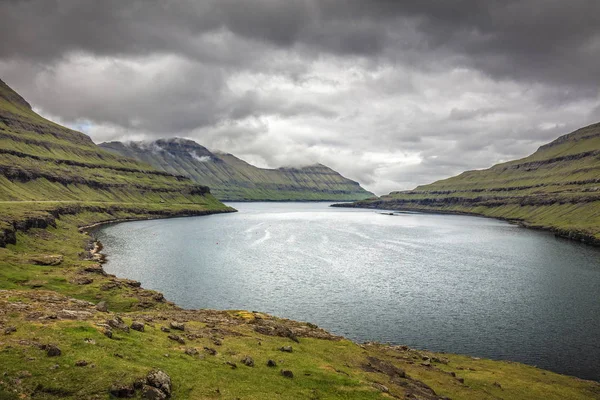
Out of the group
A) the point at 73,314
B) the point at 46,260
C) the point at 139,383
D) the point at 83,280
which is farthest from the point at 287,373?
the point at 46,260

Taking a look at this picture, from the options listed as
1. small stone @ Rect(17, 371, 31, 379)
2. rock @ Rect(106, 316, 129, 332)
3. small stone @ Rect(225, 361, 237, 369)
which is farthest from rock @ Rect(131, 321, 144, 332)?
small stone @ Rect(17, 371, 31, 379)

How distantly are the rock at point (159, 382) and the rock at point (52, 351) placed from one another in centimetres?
839

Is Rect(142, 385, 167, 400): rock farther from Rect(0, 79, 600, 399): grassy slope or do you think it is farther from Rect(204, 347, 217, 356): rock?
Rect(204, 347, 217, 356): rock

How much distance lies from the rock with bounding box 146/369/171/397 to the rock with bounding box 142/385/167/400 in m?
0.68

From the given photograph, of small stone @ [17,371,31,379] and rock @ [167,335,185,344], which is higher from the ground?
small stone @ [17,371,31,379]

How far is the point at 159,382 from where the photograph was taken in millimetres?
33438

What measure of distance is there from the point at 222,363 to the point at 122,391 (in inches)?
525

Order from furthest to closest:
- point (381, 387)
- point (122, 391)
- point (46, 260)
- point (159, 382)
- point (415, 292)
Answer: point (415, 292), point (46, 260), point (381, 387), point (159, 382), point (122, 391)

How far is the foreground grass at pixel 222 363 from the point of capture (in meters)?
32.3

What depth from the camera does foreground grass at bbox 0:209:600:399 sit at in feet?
106

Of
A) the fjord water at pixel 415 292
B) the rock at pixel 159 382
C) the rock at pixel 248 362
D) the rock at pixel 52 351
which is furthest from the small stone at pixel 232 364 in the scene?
the fjord water at pixel 415 292

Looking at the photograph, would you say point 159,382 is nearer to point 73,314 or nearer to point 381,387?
point 73,314

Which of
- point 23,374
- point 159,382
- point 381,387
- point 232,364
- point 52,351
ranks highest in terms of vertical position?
point 52,351

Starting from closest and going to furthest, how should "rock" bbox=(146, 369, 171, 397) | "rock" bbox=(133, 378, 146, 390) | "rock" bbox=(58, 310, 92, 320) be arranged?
1. "rock" bbox=(133, 378, 146, 390)
2. "rock" bbox=(146, 369, 171, 397)
3. "rock" bbox=(58, 310, 92, 320)
